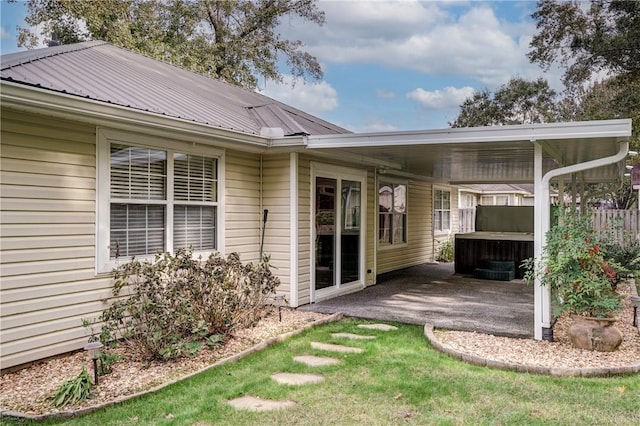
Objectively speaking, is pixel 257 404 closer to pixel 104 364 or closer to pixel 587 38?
pixel 104 364

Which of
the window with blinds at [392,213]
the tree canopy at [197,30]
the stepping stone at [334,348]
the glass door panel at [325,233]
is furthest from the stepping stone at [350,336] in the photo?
the tree canopy at [197,30]

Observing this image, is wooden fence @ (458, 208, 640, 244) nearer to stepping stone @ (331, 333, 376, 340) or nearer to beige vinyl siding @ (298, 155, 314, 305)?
stepping stone @ (331, 333, 376, 340)

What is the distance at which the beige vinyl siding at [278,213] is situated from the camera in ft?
23.7

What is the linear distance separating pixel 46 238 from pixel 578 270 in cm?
538

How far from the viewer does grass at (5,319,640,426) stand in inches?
135

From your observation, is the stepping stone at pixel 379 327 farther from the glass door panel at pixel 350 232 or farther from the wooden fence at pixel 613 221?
the wooden fence at pixel 613 221

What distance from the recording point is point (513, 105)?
25641mm

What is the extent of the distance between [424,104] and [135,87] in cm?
2482

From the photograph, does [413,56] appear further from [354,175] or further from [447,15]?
[354,175]

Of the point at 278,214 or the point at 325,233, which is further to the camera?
the point at 325,233

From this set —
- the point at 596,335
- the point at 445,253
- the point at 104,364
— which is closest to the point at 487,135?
the point at 596,335

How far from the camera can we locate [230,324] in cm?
526

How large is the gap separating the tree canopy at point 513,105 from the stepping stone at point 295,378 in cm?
2369

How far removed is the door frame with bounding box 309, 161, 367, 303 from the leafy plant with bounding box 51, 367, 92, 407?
4189 millimetres
